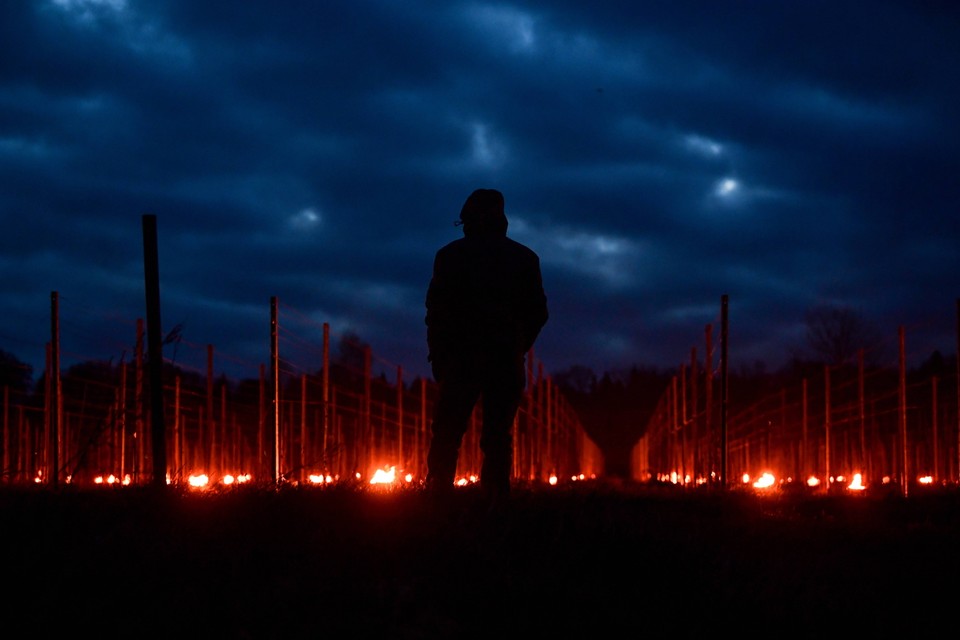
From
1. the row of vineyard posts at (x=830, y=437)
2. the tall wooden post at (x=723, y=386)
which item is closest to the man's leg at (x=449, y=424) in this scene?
the row of vineyard posts at (x=830, y=437)

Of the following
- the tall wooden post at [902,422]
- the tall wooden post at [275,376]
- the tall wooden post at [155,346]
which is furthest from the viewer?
the tall wooden post at [902,422]

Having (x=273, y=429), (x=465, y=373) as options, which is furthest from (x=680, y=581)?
(x=273, y=429)

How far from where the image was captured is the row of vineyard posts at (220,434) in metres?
8.46

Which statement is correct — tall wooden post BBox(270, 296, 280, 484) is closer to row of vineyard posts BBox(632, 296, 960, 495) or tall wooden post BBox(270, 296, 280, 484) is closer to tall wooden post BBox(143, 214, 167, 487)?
tall wooden post BBox(143, 214, 167, 487)

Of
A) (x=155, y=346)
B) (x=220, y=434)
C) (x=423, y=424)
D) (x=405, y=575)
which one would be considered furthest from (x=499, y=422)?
(x=220, y=434)

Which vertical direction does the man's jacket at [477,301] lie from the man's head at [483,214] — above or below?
below

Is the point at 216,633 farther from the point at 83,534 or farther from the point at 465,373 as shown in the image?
the point at 465,373

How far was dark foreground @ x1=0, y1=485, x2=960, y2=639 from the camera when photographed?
3.75 meters

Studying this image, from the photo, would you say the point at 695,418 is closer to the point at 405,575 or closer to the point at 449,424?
the point at 449,424

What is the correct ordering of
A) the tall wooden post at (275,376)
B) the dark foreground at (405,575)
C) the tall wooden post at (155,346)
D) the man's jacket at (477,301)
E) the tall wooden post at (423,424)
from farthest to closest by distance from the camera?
the tall wooden post at (423,424)
the tall wooden post at (275,376)
the man's jacket at (477,301)
the tall wooden post at (155,346)
the dark foreground at (405,575)

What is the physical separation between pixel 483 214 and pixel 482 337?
927mm

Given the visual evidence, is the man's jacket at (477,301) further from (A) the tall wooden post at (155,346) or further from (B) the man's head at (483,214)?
(A) the tall wooden post at (155,346)

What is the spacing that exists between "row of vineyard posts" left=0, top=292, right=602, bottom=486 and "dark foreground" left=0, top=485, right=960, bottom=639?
41.0 inches

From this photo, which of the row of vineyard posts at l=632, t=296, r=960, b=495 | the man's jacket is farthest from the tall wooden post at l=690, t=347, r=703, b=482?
the man's jacket
